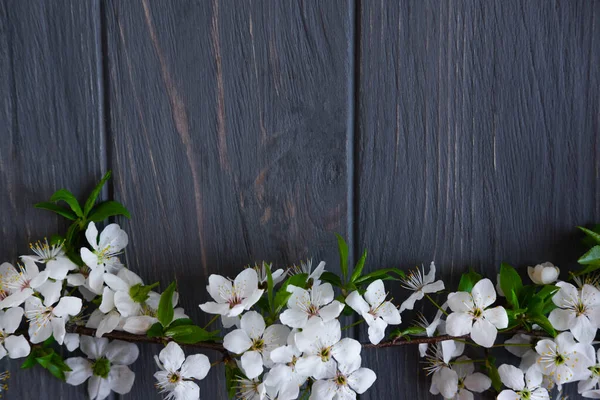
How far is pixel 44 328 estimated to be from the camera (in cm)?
67

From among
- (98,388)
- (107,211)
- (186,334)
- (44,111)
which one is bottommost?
(98,388)

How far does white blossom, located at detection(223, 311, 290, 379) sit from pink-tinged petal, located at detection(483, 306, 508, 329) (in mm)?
235

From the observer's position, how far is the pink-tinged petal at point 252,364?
62 centimetres

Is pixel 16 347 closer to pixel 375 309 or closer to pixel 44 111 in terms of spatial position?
pixel 44 111

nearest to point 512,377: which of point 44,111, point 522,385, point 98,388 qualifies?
point 522,385

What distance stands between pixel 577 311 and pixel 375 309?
0.25m

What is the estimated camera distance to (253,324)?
0.64 meters

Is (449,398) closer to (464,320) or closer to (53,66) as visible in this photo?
(464,320)

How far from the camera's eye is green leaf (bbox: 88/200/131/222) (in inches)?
27.4

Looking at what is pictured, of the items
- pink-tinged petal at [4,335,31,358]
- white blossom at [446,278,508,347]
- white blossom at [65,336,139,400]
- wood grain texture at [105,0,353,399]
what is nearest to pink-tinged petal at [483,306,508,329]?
white blossom at [446,278,508,347]

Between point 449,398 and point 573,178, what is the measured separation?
330mm

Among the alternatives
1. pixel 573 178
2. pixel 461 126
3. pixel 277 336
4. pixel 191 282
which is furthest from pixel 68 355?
pixel 573 178

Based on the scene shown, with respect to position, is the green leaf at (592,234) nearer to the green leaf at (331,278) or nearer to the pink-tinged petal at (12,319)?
the green leaf at (331,278)

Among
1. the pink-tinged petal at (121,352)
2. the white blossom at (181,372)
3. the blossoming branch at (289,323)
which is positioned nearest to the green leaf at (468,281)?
the blossoming branch at (289,323)
